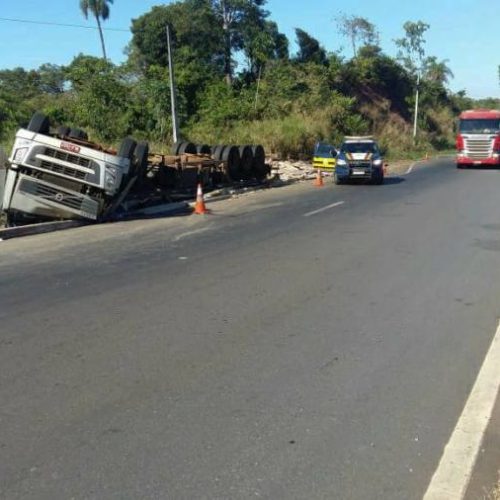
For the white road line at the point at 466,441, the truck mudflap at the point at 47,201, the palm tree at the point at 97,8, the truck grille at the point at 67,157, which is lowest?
the white road line at the point at 466,441

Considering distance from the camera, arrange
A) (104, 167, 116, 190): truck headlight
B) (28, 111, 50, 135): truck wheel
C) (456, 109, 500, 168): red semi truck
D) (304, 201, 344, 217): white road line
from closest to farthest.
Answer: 1. (104, 167, 116, 190): truck headlight
2. (28, 111, 50, 135): truck wheel
3. (304, 201, 344, 217): white road line
4. (456, 109, 500, 168): red semi truck

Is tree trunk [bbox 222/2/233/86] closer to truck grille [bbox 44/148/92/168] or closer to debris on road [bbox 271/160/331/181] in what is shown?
debris on road [bbox 271/160/331/181]

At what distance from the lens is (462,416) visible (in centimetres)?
436

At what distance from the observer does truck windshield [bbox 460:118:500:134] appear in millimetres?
Answer: 35969

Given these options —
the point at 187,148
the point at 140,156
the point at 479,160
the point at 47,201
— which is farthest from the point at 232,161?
the point at 479,160

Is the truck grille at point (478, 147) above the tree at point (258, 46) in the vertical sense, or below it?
below

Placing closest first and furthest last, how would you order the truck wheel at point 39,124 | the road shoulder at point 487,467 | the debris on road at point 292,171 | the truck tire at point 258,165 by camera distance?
the road shoulder at point 487,467 < the truck wheel at point 39,124 < the truck tire at point 258,165 < the debris on road at point 292,171

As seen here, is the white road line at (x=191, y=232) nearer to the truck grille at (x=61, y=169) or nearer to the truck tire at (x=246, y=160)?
the truck grille at (x=61, y=169)

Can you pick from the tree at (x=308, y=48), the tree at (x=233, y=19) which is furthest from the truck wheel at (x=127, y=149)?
the tree at (x=308, y=48)

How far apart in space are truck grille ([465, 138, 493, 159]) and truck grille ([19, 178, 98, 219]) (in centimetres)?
2674

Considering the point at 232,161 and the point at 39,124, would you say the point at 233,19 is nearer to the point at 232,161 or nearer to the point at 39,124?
the point at 232,161

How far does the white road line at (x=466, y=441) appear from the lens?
11.2ft

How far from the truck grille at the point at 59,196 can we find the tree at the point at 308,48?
55622 millimetres

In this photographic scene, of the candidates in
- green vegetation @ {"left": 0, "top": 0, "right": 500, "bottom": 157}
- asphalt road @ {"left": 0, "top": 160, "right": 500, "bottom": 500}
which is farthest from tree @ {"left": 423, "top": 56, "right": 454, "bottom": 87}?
asphalt road @ {"left": 0, "top": 160, "right": 500, "bottom": 500}
